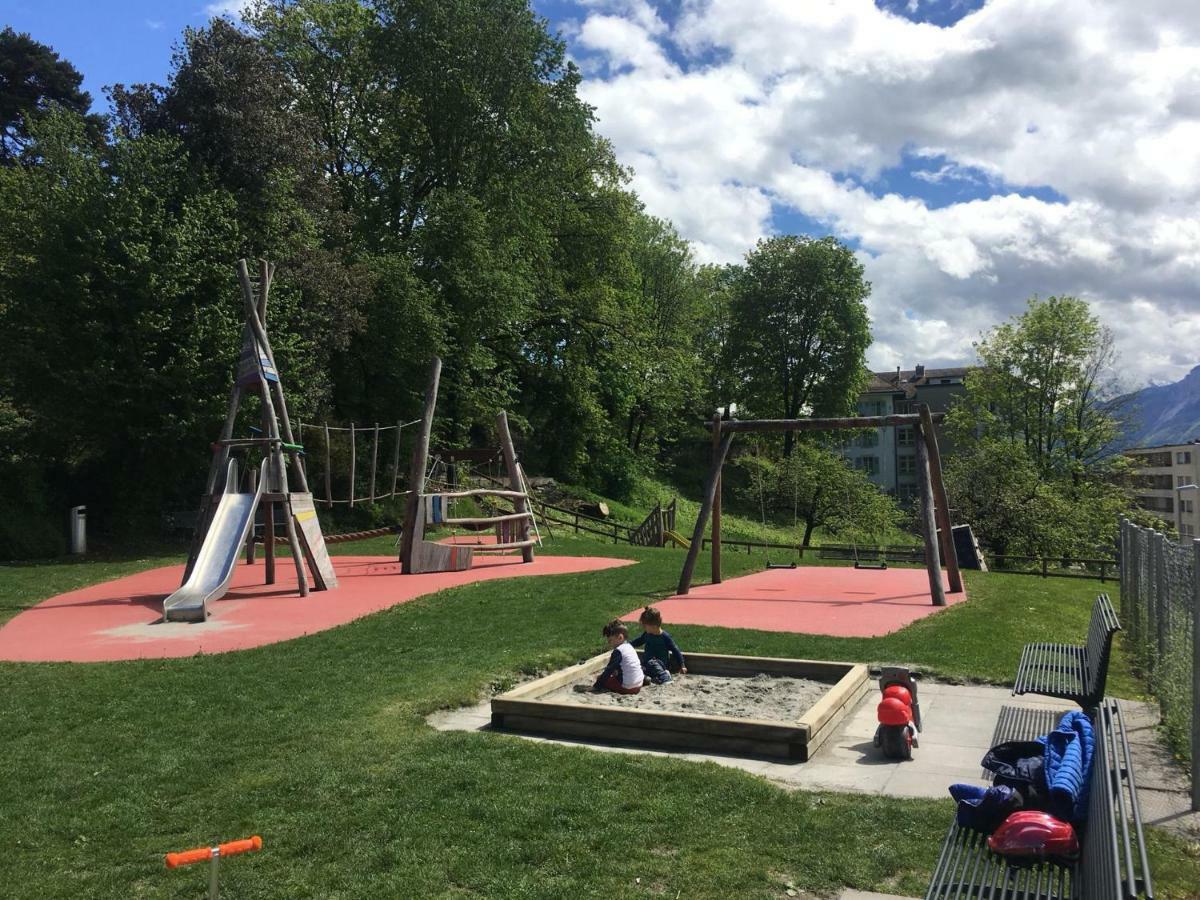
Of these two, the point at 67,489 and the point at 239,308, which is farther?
the point at 67,489

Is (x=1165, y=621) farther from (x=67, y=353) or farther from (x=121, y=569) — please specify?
(x=67, y=353)

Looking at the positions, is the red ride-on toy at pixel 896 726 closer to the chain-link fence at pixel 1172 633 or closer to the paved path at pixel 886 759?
the paved path at pixel 886 759

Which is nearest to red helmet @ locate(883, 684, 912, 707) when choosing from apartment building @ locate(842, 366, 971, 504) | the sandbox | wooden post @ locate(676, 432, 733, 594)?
the sandbox

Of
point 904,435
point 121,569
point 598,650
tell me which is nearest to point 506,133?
point 121,569

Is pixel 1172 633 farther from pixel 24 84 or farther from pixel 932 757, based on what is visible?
pixel 24 84

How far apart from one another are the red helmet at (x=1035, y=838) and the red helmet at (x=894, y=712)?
8.48 feet

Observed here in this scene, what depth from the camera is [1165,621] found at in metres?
8.00

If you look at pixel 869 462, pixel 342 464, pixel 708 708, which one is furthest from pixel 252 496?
pixel 869 462

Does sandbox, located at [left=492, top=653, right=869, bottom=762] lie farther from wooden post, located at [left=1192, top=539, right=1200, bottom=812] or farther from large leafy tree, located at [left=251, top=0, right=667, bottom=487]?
large leafy tree, located at [left=251, top=0, right=667, bottom=487]

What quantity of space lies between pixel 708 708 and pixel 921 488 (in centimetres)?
882

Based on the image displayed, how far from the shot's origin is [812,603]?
47.9 feet

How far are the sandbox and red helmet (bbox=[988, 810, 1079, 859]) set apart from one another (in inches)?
107

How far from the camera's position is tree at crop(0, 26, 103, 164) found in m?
41.1

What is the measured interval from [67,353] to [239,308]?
4.17 metres
